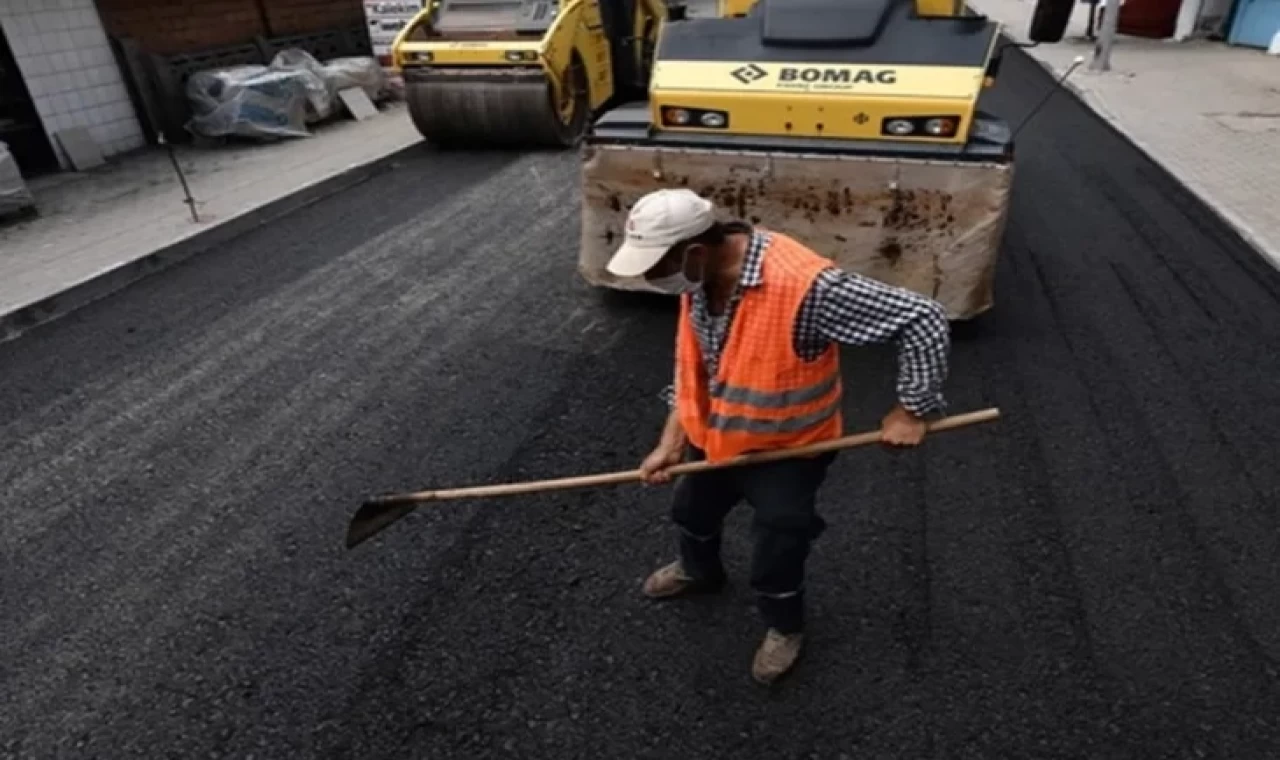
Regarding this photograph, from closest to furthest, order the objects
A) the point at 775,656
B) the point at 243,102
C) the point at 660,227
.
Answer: the point at 660,227
the point at 775,656
the point at 243,102

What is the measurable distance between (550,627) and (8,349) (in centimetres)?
419

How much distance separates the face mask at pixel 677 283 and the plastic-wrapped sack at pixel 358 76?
10.1 metres

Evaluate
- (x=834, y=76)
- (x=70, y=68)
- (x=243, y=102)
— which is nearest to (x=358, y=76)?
(x=243, y=102)

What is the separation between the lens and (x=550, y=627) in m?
2.89

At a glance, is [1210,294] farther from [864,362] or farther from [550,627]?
[550,627]

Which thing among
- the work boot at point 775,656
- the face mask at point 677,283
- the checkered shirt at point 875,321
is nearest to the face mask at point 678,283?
the face mask at point 677,283

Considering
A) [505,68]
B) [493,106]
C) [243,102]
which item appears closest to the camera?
[505,68]

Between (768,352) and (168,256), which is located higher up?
(768,352)

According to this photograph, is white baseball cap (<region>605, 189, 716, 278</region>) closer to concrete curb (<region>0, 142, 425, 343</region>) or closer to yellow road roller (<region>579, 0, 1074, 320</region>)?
yellow road roller (<region>579, 0, 1074, 320</region>)

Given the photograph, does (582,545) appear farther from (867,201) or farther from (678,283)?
(867,201)

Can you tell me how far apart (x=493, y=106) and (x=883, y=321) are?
735cm

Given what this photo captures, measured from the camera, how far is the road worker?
210 centimetres

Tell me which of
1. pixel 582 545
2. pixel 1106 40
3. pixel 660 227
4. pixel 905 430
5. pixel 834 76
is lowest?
pixel 1106 40

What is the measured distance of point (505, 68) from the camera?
8.60 m
